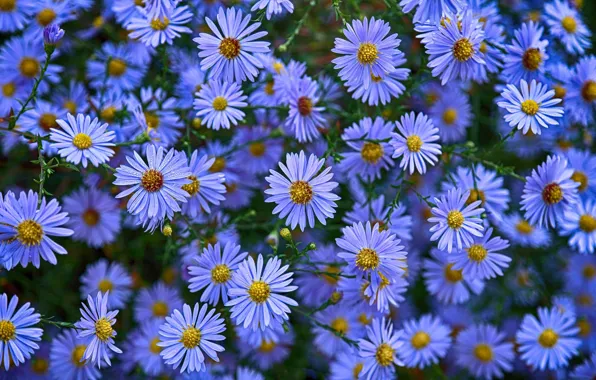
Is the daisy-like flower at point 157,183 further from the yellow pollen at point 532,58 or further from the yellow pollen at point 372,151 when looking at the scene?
the yellow pollen at point 532,58

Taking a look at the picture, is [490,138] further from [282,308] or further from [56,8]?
[56,8]

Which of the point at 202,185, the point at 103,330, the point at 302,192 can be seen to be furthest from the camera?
the point at 202,185

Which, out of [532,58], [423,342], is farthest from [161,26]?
[423,342]

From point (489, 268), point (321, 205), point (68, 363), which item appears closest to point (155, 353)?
point (68, 363)

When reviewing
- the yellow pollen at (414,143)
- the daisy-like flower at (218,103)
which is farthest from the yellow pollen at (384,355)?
the daisy-like flower at (218,103)

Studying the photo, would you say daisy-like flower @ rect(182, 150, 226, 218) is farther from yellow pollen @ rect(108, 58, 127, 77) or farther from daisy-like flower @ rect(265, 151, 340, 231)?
yellow pollen @ rect(108, 58, 127, 77)

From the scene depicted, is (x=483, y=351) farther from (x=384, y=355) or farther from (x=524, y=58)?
(x=524, y=58)
